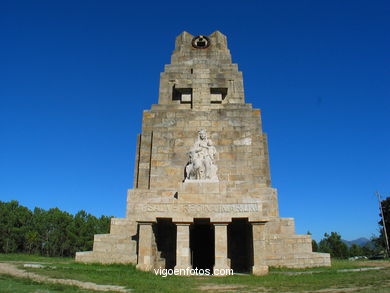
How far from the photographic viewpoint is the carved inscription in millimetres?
13508

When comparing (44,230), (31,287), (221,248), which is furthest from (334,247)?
(31,287)

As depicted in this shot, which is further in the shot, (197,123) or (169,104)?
(169,104)

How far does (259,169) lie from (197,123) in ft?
15.4

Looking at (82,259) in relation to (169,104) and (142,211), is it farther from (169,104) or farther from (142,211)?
(169,104)

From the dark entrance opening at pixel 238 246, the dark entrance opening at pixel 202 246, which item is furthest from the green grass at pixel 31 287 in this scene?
the dark entrance opening at pixel 238 246

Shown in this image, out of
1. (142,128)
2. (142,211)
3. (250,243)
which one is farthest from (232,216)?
(142,128)

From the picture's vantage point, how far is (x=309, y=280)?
1070cm

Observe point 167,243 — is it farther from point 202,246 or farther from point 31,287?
point 31,287

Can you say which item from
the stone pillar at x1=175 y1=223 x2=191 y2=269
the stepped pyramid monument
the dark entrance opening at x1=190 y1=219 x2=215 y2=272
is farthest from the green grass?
the dark entrance opening at x1=190 y1=219 x2=215 y2=272

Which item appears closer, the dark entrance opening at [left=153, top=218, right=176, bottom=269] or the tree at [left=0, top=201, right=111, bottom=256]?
the dark entrance opening at [left=153, top=218, right=176, bottom=269]

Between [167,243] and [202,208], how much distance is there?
374 centimetres

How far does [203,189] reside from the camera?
14.8m

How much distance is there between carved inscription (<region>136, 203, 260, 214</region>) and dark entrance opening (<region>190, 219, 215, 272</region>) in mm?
3105

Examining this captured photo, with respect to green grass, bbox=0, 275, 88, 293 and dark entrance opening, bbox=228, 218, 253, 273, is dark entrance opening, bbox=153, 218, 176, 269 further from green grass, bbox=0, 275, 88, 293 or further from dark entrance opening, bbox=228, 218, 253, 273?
green grass, bbox=0, 275, 88, 293
